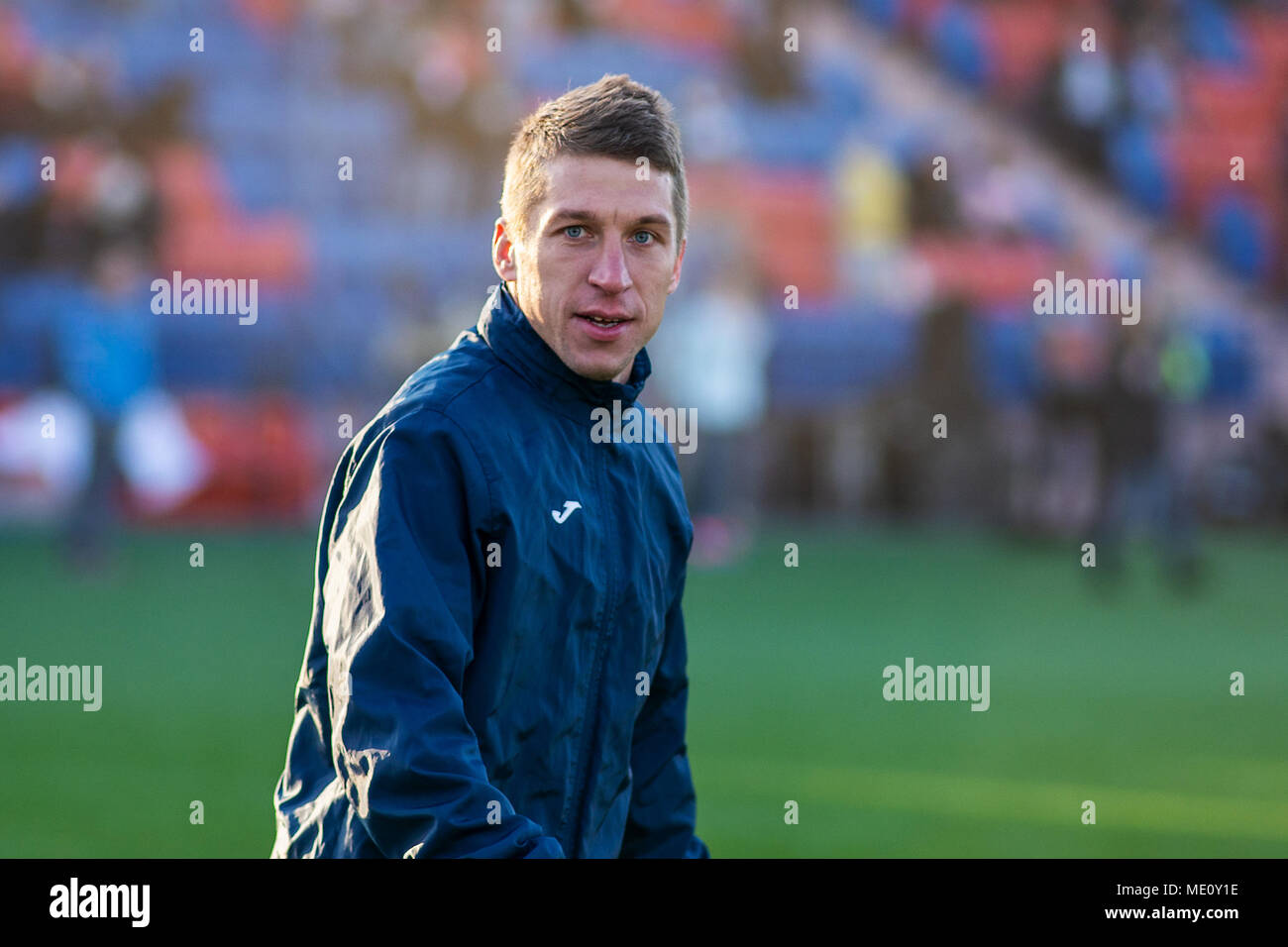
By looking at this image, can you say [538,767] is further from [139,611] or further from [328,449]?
[328,449]

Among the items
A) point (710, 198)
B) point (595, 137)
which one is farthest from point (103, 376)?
point (595, 137)

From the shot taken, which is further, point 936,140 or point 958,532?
point 936,140

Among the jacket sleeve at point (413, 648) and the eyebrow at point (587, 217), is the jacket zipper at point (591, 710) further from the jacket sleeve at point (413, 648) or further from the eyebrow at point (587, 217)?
the eyebrow at point (587, 217)

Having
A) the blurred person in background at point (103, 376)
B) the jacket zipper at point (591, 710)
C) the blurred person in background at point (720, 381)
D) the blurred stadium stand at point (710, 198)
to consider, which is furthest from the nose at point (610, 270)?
the blurred stadium stand at point (710, 198)

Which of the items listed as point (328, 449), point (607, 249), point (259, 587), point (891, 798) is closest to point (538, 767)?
point (607, 249)

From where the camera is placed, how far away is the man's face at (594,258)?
2.28 m

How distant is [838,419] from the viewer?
1561 centimetres

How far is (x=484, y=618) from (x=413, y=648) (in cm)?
18

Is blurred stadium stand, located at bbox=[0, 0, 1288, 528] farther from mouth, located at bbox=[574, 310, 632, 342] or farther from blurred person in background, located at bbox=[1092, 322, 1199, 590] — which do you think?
mouth, located at bbox=[574, 310, 632, 342]

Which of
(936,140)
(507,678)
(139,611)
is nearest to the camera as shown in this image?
(507,678)

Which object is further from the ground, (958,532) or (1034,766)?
(958,532)

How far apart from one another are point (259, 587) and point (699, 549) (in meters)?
3.84

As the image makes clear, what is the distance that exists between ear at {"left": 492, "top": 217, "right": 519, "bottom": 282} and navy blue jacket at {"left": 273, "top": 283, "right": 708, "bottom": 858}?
49mm

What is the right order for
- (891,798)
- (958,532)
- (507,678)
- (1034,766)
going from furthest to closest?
1. (958,532)
2. (1034,766)
3. (891,798)
4. (507,678)
